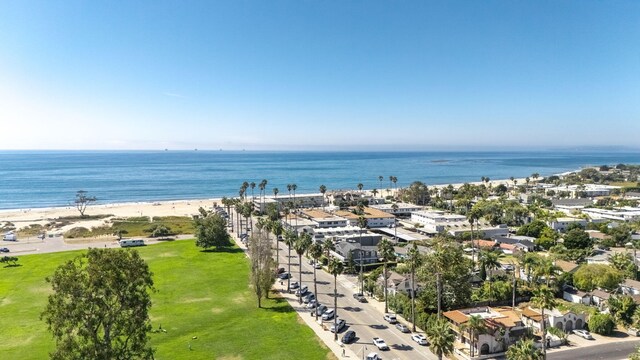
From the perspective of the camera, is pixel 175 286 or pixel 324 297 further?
pixel 175 286

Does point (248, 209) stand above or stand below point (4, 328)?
above

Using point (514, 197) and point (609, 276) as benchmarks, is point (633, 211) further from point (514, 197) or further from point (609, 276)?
point (609, 276)

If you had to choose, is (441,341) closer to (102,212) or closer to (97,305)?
(97,305)

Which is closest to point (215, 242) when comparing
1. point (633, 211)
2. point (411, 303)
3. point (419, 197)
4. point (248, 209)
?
point (248, 209)

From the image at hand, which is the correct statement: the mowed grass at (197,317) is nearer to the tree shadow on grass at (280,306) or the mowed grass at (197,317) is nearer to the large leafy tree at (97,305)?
the tree shadow on grass at (280,306)

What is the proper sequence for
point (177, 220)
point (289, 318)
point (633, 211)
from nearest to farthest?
point (289, 318)
point (633, 211)
point (177, 220)

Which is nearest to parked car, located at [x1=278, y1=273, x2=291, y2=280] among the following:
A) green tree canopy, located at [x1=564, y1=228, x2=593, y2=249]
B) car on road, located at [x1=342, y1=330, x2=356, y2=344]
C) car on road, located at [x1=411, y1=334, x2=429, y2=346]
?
car on road, located at [x1=342, y1=330, x2=356, y2=344]

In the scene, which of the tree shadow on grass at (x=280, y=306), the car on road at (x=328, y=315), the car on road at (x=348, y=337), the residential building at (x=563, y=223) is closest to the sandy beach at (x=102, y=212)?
the tree shadow on grass at (x=280, y=306)

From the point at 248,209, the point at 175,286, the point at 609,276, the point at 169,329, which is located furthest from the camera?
the point at 248,209
